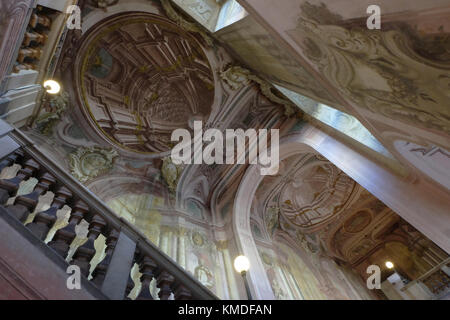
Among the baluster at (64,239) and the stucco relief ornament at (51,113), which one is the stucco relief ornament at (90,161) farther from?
the baluster at (64,239)

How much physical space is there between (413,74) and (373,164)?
3722 mm

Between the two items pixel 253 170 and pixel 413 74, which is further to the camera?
pixel 253 170

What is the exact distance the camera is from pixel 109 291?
1900 mm

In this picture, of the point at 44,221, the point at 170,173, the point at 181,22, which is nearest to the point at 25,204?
the point at 44,221

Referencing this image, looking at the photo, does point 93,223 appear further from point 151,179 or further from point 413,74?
point 151,179

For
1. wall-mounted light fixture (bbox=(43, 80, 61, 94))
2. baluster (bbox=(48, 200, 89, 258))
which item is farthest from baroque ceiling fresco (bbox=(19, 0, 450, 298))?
baluster (bbox=(48, 200, 89, 258))

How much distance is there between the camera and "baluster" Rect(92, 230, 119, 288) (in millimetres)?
1988

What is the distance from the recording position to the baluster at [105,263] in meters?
1.99

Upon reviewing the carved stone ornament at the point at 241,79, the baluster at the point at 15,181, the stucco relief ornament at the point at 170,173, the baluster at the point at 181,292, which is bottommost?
the baluster at the point at 181,292

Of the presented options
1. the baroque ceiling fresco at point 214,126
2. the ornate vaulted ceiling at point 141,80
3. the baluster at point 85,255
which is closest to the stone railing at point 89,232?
the baluster at point 85,255

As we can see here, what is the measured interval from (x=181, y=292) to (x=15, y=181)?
180 cm

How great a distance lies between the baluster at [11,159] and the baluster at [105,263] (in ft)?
3.86

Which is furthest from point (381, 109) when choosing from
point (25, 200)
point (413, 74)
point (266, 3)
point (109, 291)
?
point (25, 200)

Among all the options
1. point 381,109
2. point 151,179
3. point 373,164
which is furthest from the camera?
point 151,179
